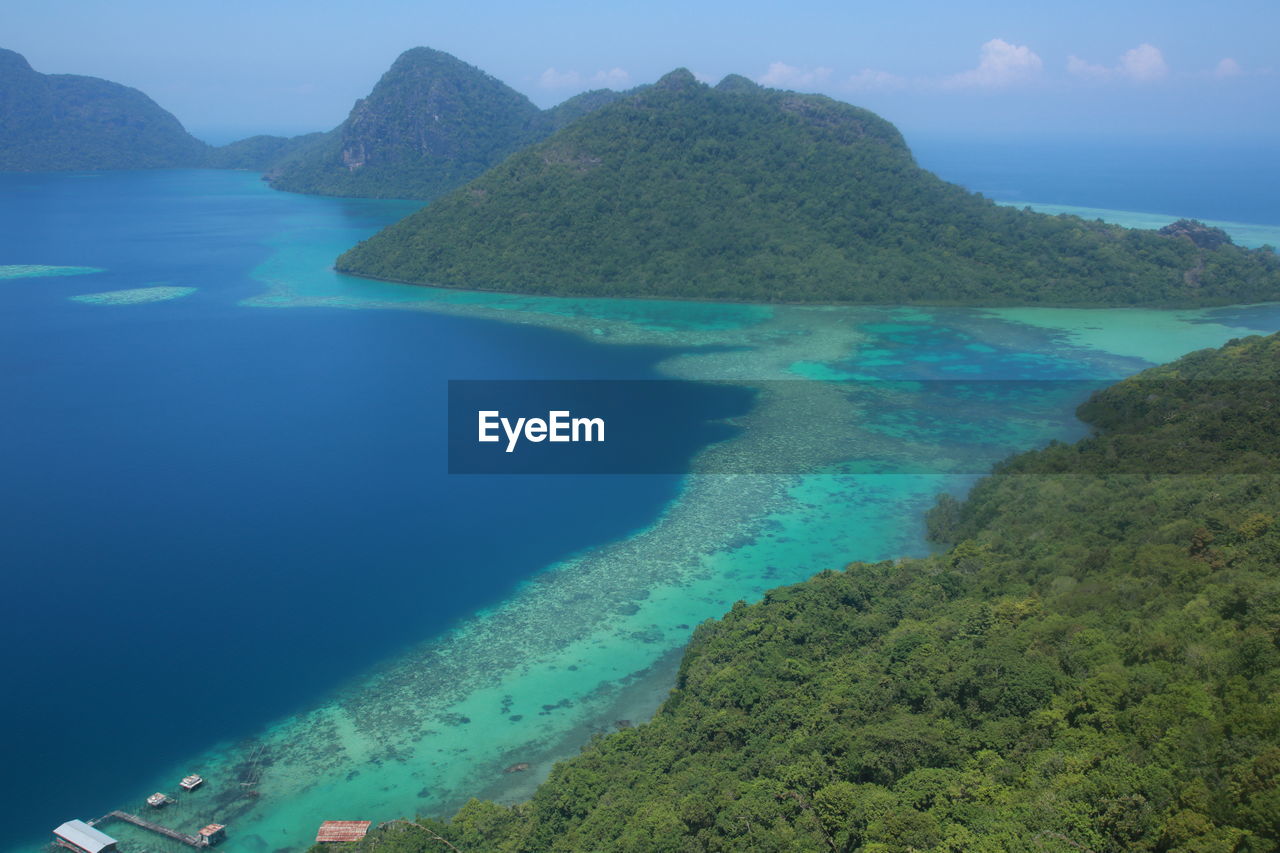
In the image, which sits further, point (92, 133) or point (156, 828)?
point (92, 133)

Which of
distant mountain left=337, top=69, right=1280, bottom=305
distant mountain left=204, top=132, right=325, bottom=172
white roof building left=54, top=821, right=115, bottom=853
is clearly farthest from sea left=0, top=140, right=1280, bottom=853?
distant mountain left=204, top=132, right=325, bottom=172

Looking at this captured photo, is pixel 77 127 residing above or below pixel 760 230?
above

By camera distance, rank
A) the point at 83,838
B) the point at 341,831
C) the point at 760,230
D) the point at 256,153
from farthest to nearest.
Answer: the point at 256,153
the point at 760,230
the point at 341,831
the point at 83,838

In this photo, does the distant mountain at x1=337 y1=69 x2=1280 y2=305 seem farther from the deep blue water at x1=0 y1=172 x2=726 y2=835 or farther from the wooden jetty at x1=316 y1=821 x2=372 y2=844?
the wooden jetty at x1=316 y1=821 x2=372 y2=844

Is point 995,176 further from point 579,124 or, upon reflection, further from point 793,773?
point 793,773

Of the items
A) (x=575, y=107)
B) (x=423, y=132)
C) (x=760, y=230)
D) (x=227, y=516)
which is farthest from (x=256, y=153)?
(x=227, y=516)

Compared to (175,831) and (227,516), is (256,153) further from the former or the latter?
(175,831)

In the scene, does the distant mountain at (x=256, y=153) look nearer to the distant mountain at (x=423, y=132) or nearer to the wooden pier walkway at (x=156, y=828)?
the distant mountain at (x=423, y=132)
